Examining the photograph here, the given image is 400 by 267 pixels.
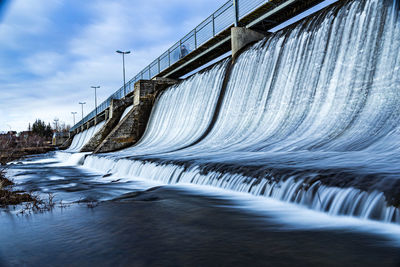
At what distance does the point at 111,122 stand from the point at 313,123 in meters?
18.3

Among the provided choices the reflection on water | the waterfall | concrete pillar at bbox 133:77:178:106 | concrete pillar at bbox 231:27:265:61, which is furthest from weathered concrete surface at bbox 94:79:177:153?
the waterfall

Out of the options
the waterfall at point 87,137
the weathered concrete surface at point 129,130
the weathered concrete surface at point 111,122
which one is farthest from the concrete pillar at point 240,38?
the waterfall at point 87,137

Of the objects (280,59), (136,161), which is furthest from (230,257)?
(280,59)

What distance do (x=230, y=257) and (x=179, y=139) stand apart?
1151cm

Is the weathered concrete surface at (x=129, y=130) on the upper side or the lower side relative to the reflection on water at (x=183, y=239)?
upper

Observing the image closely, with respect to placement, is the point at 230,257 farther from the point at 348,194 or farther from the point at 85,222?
the point at 85,222

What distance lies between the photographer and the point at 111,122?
23.5m

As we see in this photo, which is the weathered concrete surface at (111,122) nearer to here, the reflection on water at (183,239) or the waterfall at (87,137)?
the waterfall at (87,137)

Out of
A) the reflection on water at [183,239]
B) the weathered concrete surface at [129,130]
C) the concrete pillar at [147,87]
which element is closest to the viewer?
the reflection on water at [183,239]

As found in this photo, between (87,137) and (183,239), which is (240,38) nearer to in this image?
(183,239)

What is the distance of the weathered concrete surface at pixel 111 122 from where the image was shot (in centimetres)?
2204

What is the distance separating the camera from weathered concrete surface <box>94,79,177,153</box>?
676 inches

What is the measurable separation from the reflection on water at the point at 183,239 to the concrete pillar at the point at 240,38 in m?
9.93

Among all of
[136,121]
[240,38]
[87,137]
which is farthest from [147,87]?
[87,137]
